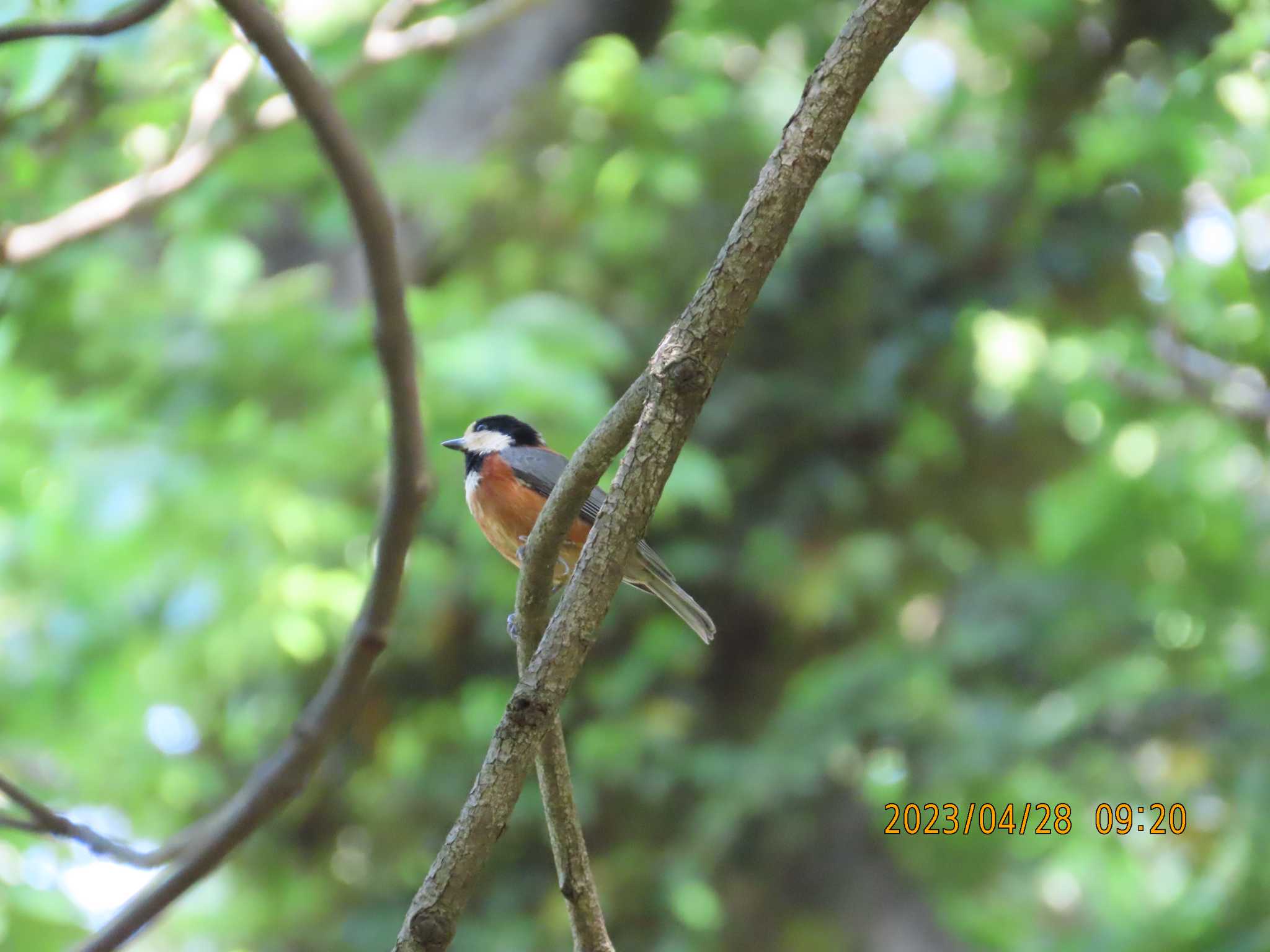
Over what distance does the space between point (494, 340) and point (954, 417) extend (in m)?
3.60

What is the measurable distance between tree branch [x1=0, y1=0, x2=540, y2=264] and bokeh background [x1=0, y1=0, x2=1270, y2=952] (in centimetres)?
12

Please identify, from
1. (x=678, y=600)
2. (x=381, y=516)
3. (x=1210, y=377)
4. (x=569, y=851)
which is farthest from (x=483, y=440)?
(x=1210, y=377)

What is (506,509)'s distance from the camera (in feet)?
13.2

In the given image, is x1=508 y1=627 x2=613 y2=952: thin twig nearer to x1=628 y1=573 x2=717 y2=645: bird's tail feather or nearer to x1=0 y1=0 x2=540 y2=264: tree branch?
x1=628 y1=573 x2=717 y2=645: bird's tail feather

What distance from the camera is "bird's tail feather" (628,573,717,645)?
3855 millimetres

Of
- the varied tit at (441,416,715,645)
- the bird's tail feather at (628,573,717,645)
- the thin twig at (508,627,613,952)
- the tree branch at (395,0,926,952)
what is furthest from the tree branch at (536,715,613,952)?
the bird's tail feather at (628,573,717,645)

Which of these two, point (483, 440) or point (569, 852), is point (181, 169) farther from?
point (569, 852)

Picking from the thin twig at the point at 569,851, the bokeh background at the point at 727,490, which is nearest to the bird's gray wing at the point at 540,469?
the bokeh background at the point at 727,490

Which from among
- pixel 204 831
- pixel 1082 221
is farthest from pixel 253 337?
pixel 1082 221

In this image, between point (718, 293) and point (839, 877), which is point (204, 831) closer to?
point (718, 293)

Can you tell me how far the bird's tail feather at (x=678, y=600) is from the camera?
3.86 meters

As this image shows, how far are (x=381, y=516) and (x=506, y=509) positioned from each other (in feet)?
4.96
